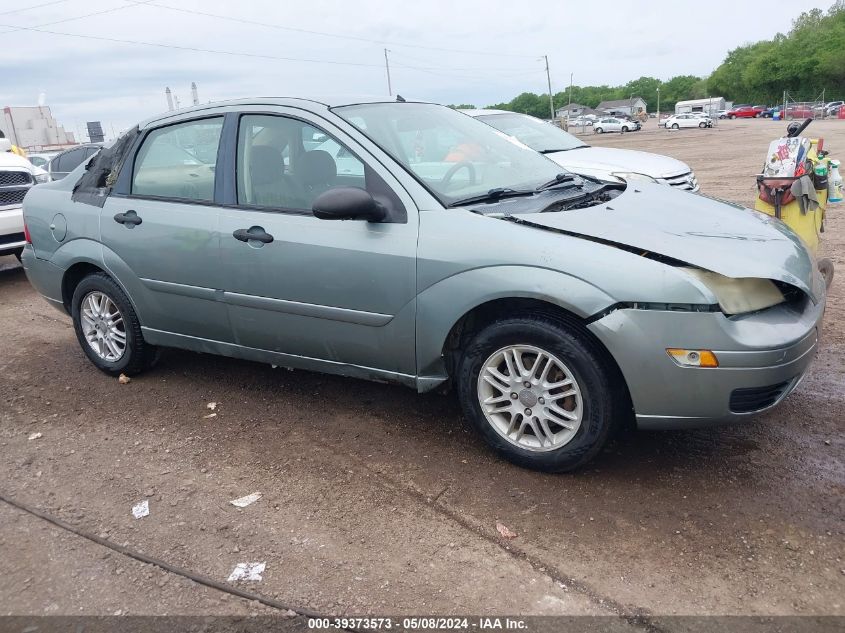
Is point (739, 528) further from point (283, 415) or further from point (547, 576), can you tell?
point (283, 415)

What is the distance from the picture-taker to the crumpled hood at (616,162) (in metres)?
8.30

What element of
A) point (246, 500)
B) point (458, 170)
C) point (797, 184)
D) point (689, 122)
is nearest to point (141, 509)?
point (246, 500)

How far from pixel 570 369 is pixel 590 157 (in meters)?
6.11

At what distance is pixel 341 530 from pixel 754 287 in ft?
6.79

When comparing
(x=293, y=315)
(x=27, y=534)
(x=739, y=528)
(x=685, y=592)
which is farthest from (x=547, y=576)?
(x=27, y=534)

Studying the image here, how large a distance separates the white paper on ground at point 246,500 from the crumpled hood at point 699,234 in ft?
5.91

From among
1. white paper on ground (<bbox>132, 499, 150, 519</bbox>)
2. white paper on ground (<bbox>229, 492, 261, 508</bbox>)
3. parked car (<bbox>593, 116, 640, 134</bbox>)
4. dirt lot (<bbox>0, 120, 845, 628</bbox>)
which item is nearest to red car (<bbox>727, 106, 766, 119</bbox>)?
parked car (<bbox>593, 116, 640, 134</bbox>)

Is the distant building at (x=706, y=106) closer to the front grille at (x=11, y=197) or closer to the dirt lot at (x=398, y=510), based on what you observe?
the front grille at (x=11, y=197)

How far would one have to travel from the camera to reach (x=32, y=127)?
40938 millimetres

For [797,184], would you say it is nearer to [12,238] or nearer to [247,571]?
[247,571]

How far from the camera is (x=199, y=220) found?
4176 millimetres

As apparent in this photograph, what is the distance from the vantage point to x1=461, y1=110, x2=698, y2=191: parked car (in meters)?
8.24

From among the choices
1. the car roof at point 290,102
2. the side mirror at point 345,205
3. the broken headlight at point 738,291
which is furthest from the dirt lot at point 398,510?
the car roof at point 290,102

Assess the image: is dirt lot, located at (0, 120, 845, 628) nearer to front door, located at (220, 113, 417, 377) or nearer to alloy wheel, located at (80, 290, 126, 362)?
alloy wheel, located at (80, 290, 126, 362)
